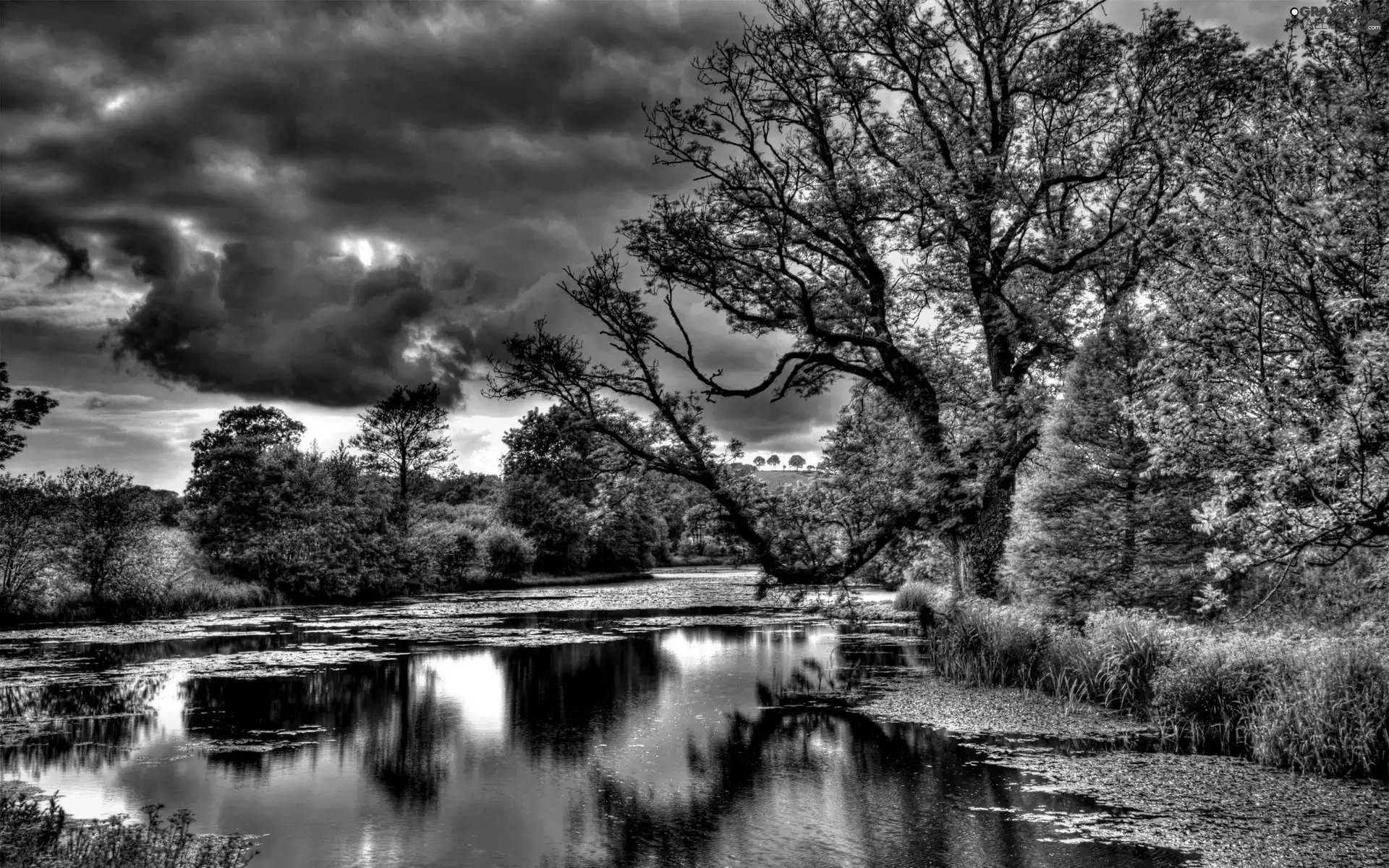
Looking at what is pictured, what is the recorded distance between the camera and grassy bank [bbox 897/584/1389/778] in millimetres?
8812

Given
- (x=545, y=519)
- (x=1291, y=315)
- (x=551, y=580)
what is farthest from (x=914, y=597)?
(x=545, y=519)

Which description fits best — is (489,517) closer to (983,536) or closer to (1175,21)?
(983,536)

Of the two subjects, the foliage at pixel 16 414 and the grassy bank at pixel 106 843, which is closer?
the grassy bank at pixel 106 843

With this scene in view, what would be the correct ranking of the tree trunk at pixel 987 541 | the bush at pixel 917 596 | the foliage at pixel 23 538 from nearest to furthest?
the tree trunk at pixel 987 541 → the foliage at pixel 23 538 → the bush at pixel 917 596

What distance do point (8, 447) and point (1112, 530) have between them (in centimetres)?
2293

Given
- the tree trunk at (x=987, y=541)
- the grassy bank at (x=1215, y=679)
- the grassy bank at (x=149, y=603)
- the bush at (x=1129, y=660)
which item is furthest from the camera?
the grassy bank at (x=149, y=603)

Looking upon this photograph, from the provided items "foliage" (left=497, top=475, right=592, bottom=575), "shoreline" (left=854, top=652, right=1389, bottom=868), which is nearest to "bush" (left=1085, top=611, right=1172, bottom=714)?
"shoreline" (left=854, top=652, right=1389, bottom=868)

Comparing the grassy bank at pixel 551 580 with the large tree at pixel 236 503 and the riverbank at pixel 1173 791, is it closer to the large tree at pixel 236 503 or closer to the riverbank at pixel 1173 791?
the large tree at pixel 236 503

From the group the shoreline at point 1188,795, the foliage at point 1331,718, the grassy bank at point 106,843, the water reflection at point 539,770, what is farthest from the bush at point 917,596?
the grassy bank at point 106,843

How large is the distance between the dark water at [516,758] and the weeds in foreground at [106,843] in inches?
19.2

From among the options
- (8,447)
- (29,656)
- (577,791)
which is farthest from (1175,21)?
(29,656)

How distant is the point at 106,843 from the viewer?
6258mm

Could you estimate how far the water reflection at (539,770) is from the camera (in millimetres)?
7234

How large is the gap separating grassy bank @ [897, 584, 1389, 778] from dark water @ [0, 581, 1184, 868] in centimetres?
288
